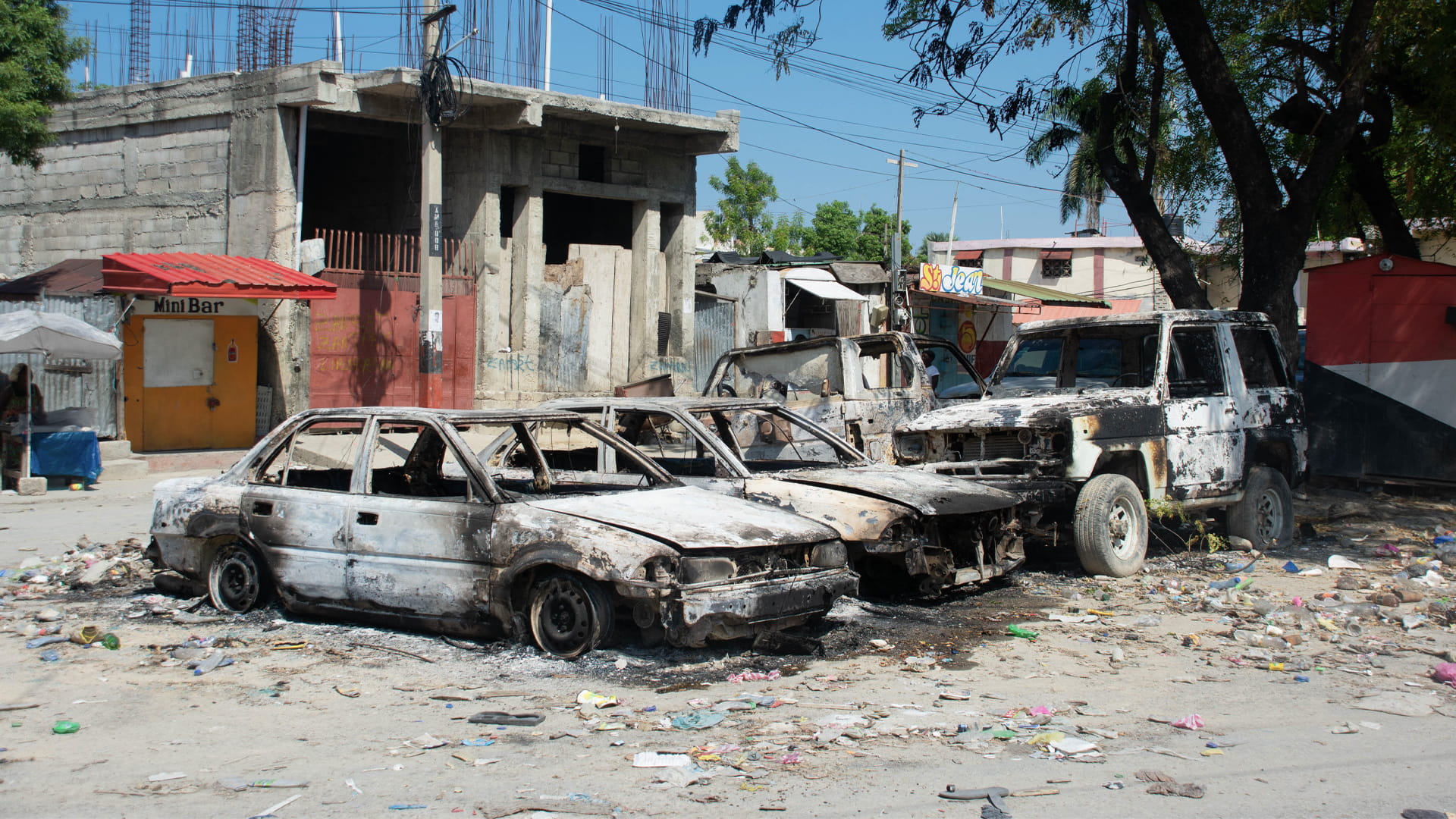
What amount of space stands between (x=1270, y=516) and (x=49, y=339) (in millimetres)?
12226

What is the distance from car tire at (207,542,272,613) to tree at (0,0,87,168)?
836 cm

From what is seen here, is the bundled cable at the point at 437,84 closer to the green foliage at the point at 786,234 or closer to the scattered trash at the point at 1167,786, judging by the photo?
the scattered trash at the point at 1167,786

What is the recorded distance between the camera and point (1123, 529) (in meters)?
8.52

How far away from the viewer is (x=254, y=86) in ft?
57.6

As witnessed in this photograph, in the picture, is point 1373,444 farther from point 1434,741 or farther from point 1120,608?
point 1434,741

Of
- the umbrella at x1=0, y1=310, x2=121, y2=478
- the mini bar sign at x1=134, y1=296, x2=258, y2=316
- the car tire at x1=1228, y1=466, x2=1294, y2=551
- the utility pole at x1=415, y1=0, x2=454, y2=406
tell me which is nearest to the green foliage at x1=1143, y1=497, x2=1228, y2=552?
the car tire at x1=1228, y1=466, x2=1294, y2=551

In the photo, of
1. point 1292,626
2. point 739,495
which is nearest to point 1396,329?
point 1292,626

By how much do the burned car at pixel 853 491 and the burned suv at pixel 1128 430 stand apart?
540 millimetres

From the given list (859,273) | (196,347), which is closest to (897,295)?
(859,273)

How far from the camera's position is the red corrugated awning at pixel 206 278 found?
46.8 ft

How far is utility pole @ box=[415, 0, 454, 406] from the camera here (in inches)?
649

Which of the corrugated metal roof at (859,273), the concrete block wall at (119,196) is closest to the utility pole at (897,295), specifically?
the corrugated metal roof at (859,273)

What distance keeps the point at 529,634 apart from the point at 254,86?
14.2 metres

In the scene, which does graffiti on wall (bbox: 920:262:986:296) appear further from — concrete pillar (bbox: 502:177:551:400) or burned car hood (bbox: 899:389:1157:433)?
burned car hood (bbox: 899:389:1157:433)
